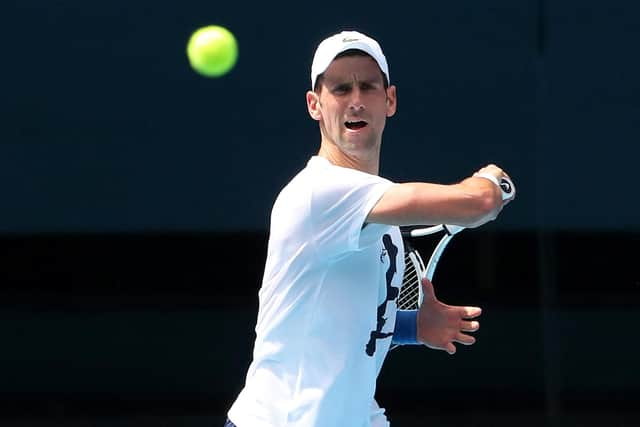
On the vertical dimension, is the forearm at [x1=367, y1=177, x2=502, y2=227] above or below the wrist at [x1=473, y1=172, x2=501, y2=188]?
below

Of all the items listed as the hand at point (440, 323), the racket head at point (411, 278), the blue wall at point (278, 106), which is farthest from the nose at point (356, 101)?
the blue wall at point (278, 106)

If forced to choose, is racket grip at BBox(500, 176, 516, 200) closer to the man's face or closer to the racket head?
the man's face

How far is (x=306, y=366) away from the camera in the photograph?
2.15 meters

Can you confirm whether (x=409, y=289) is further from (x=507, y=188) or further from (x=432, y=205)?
(x=432, y=205)

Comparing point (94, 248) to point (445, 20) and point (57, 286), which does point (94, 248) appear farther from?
point (445, 20)

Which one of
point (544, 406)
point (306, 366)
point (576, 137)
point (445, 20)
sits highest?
point (445, 20)

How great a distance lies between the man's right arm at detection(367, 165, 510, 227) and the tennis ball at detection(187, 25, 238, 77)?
2817 mm

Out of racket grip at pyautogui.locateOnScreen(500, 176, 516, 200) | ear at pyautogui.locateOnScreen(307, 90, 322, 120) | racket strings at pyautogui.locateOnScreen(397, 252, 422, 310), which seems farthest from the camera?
racket strings at pyautogui.locateOnScreen(397, 252, 422, 310)

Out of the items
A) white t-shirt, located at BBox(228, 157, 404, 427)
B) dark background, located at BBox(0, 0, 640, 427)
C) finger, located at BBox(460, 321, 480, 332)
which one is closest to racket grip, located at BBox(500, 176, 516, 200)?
white t-shirt, located at BBox(228, 157, 404, 427)

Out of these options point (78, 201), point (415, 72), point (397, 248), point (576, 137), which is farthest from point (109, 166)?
point (397, 248)

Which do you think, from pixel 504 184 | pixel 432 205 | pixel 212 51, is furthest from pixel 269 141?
pixel 432 205

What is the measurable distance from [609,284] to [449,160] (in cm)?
101

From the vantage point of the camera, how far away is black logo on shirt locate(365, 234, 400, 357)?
7.25ft

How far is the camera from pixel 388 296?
7.54 feet
